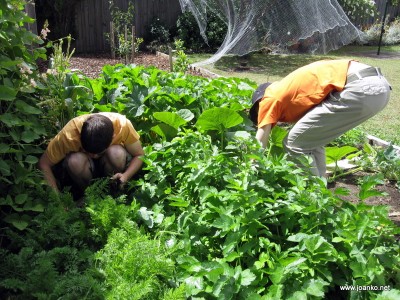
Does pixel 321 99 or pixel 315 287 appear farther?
pixel 321 99

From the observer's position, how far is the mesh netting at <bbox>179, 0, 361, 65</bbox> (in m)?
7.03

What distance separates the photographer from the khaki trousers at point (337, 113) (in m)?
3.37

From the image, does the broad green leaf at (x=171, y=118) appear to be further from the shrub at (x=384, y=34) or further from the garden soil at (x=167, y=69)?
the shrub at (x=384, y=34)

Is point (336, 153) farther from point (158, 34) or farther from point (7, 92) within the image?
point (158, 34)

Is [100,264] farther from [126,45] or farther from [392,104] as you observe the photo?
[126,45]

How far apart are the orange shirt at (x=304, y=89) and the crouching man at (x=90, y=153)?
1.06 metres

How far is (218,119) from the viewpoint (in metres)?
3.38

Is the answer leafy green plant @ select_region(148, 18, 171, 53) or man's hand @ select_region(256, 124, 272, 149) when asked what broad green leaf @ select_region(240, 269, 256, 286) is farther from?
leafy green plant @ select_region(148, 18, 171, 53)

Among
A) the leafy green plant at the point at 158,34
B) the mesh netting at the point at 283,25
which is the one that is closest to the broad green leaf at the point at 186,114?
the mesh netting at the point at 283,25

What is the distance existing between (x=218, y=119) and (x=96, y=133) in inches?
37.0

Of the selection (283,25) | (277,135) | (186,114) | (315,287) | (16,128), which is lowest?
(315,287)

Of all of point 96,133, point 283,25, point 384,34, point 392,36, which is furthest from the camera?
point 392,36

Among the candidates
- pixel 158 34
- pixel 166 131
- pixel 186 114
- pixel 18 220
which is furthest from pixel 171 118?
pixel 158 34

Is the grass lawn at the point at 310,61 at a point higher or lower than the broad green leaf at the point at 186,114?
lower
